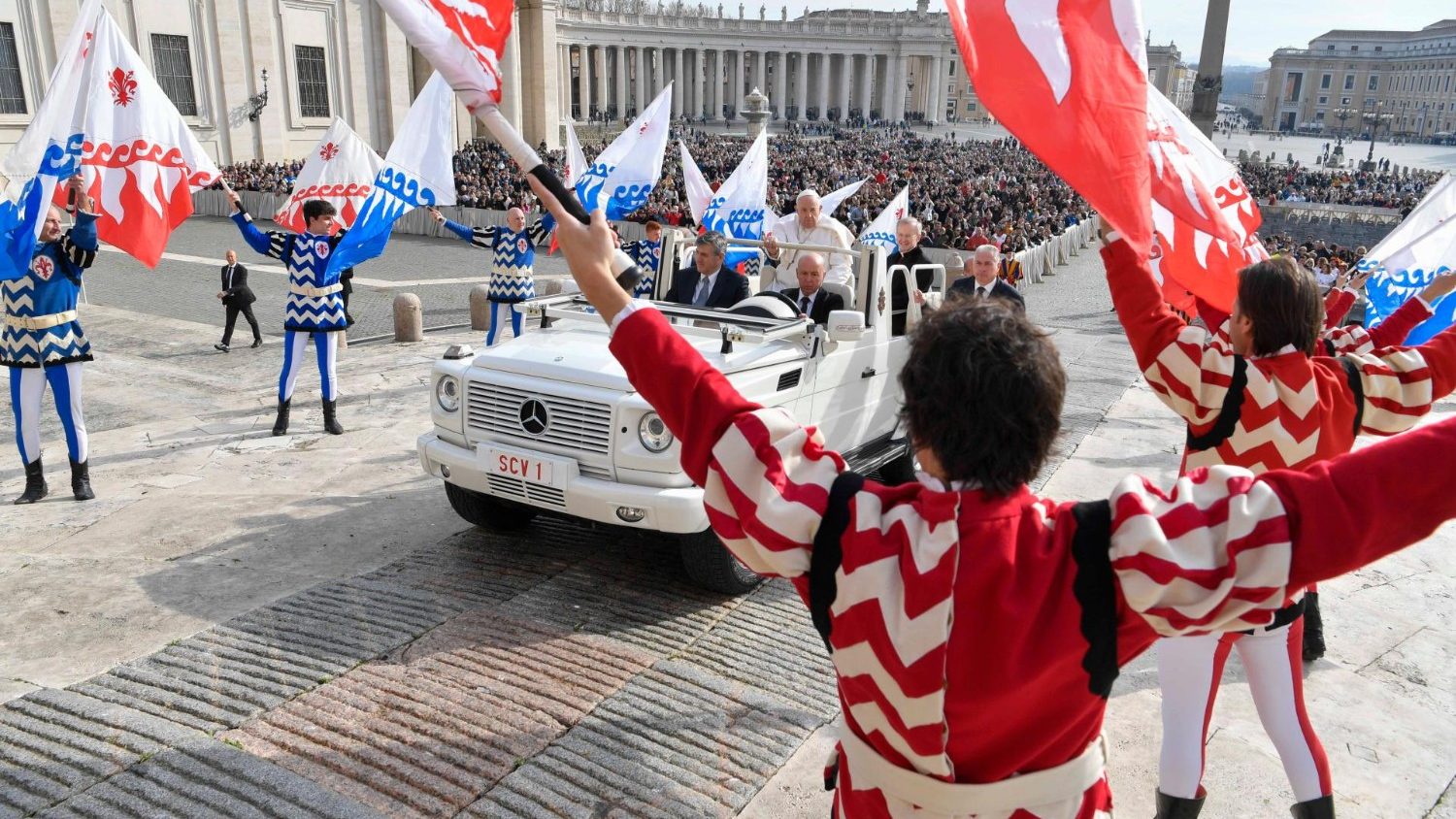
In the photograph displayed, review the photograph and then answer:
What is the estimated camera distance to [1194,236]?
4.27 metres

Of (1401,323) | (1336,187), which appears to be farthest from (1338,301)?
(1336,187)

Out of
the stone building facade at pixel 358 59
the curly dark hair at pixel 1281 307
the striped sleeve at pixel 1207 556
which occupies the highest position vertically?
the stone building facade at pixel 358 59

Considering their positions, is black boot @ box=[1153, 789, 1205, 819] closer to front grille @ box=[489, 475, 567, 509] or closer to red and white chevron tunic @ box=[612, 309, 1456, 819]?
red and white chevron tunic @ box=[612, 309, 1456, 819]

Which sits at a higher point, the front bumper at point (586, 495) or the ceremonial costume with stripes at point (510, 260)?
the ceremonial costume with stripes at point (510, 260)

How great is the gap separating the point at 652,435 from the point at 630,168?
6714 mm

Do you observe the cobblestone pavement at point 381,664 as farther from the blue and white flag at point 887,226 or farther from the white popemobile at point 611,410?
the blue and white flag at point 887,226

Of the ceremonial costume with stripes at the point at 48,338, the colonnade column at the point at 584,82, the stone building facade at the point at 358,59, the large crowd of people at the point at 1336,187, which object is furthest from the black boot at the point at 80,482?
the colonnade column at the point at 584,82

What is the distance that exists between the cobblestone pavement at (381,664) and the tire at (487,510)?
0.39 ft

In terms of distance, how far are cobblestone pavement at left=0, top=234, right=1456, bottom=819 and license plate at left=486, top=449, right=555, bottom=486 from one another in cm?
67

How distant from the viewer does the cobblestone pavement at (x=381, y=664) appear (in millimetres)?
3930

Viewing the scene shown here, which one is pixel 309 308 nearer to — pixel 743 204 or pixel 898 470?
pixel 898 470

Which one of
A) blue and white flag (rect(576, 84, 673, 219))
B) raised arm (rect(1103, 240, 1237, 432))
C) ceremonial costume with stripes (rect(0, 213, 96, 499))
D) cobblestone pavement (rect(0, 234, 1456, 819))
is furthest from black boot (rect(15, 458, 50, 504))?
raised arm (rect(1103, 240, 1237, 432))

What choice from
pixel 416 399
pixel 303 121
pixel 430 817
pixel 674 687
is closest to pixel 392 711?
Answer: pixel 430 817

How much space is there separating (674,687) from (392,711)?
49.4 inches
